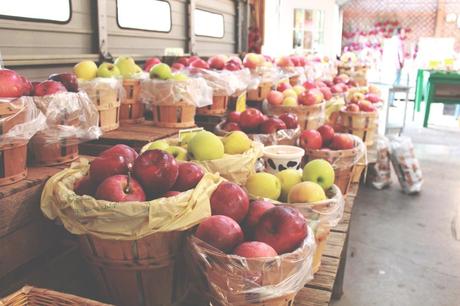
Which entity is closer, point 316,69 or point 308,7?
point 316,69

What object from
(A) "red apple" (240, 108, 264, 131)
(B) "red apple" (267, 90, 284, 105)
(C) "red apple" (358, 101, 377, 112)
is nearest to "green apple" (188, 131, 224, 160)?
(A) "red apple" (240, 108, 264, 131)

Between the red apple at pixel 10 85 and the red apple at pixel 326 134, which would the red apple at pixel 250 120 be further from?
the red apple at pixel 10 85

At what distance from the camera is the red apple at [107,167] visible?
113 cm

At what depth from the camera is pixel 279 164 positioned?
71.3 inches

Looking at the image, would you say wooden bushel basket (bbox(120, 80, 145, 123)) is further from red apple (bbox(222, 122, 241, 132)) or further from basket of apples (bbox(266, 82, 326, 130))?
basket of apples (bbox(266, 82, 326, 130))

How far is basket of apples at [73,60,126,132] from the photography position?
188 cm

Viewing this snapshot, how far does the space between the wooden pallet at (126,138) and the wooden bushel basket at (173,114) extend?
8cm

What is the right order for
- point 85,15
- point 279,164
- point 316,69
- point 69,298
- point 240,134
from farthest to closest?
point 316,69
point 85,15
point 279,164
point 240,134
point 69,298

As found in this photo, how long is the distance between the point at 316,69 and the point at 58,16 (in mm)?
3082

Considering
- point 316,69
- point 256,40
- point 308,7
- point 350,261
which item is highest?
point 308,7

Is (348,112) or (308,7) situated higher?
(308,7)

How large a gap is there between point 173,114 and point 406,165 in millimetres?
2843

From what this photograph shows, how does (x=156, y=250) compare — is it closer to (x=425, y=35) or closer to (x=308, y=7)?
(x=308, y=7)

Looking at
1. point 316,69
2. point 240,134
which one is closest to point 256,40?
point 316,69
